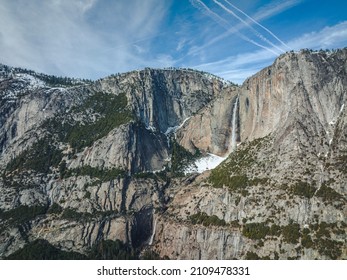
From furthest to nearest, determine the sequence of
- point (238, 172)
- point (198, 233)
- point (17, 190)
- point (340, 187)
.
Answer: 1. point (17, 190)
2. point (238, 172)
3. point (198, 233)
4. point (340, 187)

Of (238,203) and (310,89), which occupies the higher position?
(310,89)

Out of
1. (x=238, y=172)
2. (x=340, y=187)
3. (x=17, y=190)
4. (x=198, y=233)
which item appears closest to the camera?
(x=340, y=187)

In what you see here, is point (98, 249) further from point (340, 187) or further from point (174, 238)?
point (340, 187)

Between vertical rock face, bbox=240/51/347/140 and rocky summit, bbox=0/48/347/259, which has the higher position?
vertical rock face, bbox=240/51/347/140

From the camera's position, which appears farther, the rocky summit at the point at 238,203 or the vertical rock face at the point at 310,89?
the vertical rock face at the point at 310,89

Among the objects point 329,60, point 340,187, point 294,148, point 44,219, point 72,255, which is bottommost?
point 72,255

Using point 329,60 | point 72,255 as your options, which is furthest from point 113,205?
point 329,60

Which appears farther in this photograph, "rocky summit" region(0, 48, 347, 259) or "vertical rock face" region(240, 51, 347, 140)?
"vertical rock face" region(240, 51, 347, 140)

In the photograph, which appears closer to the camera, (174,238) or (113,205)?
(174,238)

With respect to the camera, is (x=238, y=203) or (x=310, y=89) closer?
(x=238, y=203)

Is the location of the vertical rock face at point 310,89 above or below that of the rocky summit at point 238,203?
above

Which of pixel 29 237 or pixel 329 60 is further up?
pixel 329 60
